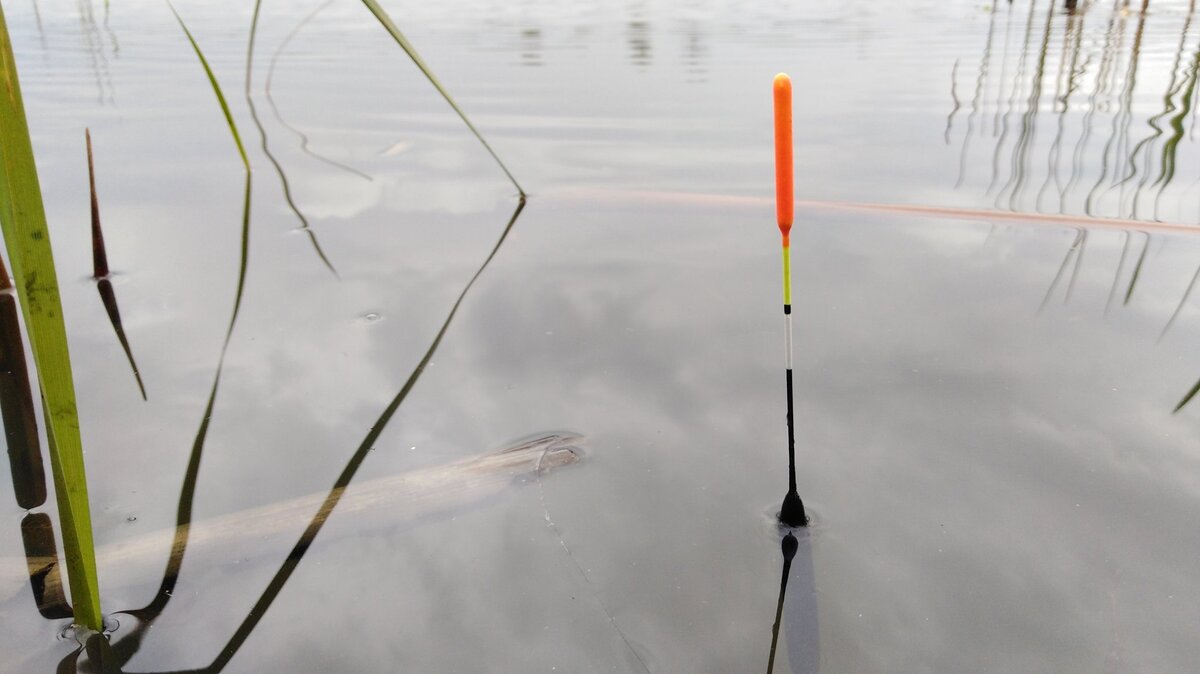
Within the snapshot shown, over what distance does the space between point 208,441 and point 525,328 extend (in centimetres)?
84

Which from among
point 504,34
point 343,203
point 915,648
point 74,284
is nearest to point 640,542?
point 915,648

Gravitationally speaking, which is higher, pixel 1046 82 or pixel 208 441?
pixel 208 441

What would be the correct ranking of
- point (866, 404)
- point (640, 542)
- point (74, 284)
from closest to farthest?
1. point (640, 542)
2. point (866, 404)
3. point (74, 284)

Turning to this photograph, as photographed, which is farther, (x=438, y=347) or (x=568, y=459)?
(x=438, y=347)

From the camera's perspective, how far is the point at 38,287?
1.11 metres

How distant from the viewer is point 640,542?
1.55m

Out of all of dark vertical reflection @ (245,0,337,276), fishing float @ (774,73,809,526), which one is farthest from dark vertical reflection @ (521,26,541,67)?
fishing float @ (774,73,809,526)

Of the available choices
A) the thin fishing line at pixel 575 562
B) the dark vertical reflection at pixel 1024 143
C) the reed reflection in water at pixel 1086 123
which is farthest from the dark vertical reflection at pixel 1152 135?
the thin fishing line at pixel 575 562

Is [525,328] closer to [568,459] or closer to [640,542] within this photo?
[568,459]

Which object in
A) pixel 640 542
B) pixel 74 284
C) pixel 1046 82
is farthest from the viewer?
pixel 1046 82

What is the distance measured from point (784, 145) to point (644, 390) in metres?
0.89

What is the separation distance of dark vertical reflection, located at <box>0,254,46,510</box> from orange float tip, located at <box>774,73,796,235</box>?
1.45m

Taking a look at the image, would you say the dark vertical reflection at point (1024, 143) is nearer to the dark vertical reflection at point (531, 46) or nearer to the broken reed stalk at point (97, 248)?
the broken reed stalk at point (97, 248)

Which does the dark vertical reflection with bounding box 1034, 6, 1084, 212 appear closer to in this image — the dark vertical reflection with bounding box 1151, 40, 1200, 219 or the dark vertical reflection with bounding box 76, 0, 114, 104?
the dark vertical reflection with bounding box 1151, 40, 1200, 219
